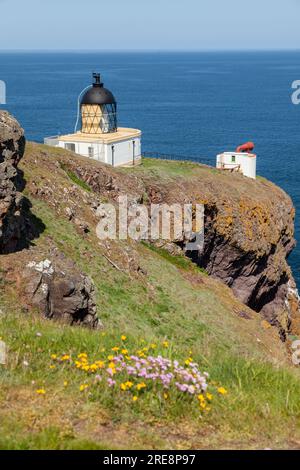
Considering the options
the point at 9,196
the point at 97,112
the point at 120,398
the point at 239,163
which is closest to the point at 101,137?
the point at 97,112

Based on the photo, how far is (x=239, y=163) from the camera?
55.7 m

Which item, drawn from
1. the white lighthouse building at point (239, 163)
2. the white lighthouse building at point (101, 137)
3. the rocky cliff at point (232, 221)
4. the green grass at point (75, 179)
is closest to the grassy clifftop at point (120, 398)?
the green grass at point (75, 179)

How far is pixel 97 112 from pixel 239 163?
1481cm

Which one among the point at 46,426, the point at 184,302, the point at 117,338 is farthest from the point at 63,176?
the point at 46,426

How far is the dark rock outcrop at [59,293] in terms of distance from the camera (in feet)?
62.7

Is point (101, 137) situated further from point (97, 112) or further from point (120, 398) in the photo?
point (120, 398)

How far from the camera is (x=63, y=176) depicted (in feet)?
119

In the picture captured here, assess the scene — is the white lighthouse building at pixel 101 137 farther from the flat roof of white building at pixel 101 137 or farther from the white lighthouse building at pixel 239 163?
the white lighthouse building at pixel 239 163

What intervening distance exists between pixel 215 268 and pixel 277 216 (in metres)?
8.34

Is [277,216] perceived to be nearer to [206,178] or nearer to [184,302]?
[206,178]

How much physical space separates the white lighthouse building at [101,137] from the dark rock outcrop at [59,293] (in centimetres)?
2908

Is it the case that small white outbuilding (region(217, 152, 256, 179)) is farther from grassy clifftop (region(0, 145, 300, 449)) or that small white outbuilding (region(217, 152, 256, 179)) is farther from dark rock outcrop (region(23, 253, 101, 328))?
grassy clifftop (region(0, 145, 300, 449))

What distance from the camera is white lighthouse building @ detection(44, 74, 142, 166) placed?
48.6 meters
